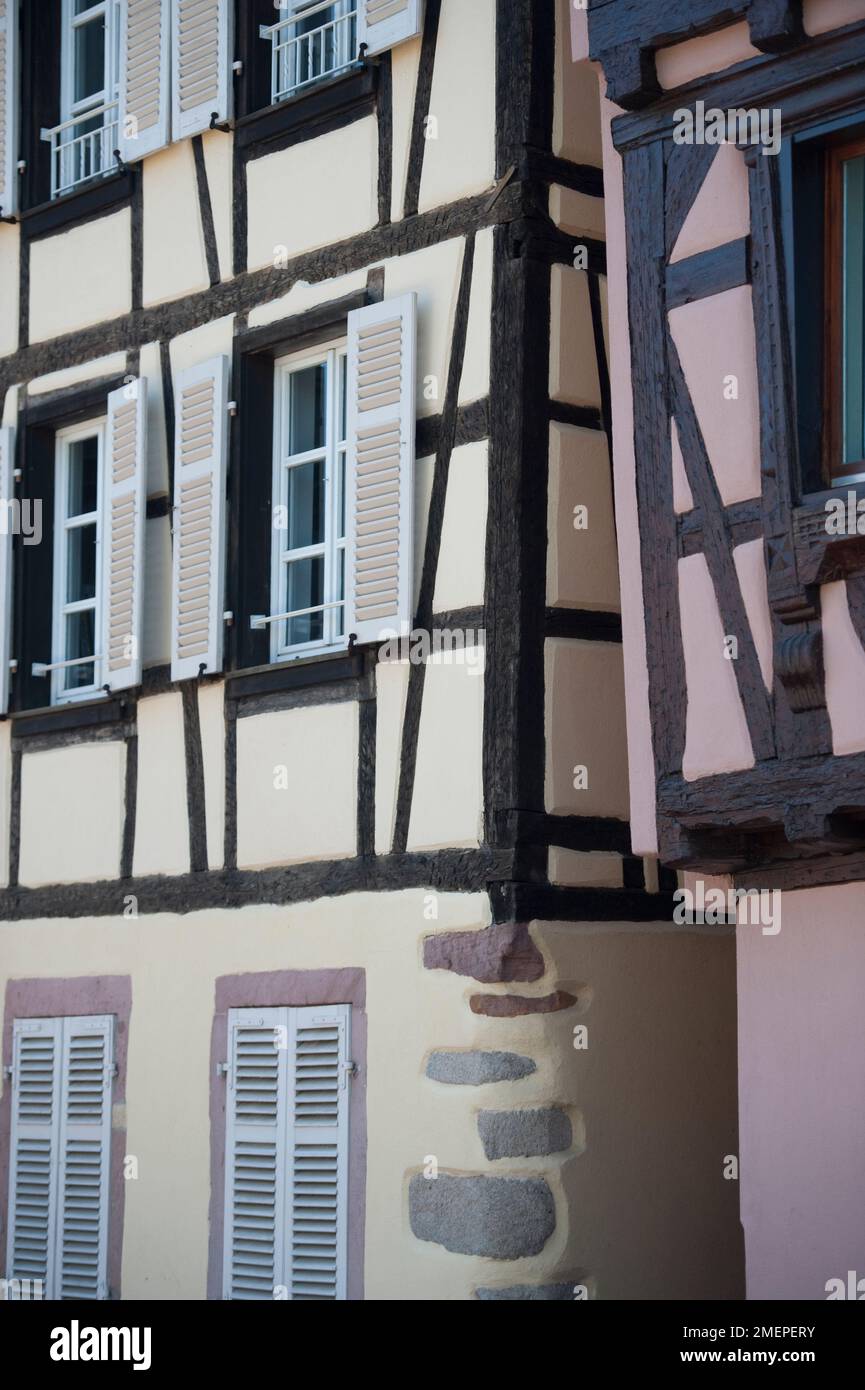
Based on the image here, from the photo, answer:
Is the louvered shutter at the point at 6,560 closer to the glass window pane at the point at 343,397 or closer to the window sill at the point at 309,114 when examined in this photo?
the window sill at the point at 309,114

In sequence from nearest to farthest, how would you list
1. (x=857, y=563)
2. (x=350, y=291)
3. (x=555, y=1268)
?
(x=857, y=563), (x=555, y=1268), (x=350, y=291)

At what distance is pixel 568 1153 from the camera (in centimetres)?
853

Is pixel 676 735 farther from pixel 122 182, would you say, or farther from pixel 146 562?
pixel 122 182

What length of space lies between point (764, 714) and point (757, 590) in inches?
15.0

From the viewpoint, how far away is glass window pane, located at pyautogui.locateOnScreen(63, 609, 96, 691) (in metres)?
11.0

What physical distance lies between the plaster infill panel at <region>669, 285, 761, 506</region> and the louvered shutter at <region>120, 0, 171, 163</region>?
352 centimetres

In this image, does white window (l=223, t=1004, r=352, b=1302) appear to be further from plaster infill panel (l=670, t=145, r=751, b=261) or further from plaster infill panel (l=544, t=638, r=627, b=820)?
plaster infill panel (l=670, t=145, r=751, b=261)

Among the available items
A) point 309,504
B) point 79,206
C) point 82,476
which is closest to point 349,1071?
point 309,504

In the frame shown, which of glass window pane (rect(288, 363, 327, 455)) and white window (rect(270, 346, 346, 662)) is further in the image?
glass window pane (rect(288, 363, 327, 455))

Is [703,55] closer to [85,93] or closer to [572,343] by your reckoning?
[572,343]

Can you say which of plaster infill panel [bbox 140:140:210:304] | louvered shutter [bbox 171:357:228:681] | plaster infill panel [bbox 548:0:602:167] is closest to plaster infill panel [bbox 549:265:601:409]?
plaster infill panel [bbox 548:0:602:167]

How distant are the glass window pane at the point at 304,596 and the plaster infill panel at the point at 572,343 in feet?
4.45

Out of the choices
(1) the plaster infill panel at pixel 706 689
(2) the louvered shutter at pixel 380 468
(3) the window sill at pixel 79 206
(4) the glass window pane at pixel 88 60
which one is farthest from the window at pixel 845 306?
(4) the glass window pane at pixel 88 60

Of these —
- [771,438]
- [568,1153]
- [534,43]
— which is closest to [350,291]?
[534,43]
